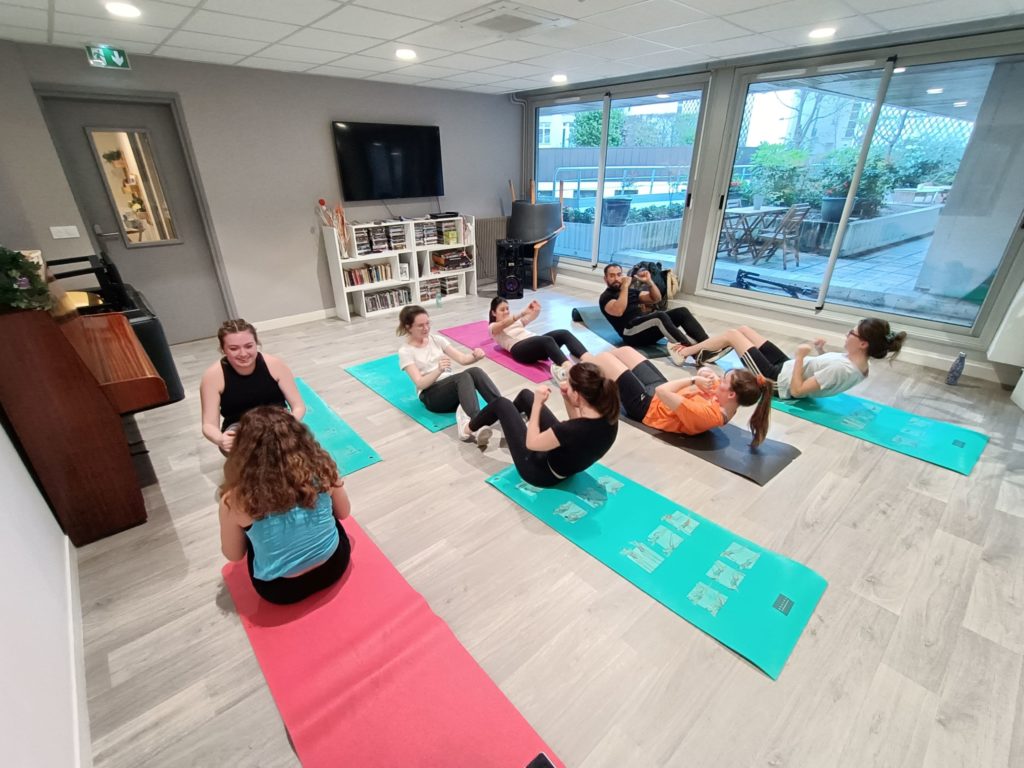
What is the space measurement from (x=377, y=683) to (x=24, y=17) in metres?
4.28

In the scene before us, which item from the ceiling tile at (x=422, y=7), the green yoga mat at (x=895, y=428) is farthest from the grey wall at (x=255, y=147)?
the green yoga mat at (x=895, y=428)

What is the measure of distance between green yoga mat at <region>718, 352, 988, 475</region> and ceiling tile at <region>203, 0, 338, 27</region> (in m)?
4.02

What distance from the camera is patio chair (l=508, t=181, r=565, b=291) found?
6.22 m

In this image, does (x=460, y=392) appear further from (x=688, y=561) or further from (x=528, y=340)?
(x=688, y=561)

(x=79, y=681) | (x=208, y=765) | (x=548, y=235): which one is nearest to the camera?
(x=208, y=765)

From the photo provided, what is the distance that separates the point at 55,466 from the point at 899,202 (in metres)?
6.41

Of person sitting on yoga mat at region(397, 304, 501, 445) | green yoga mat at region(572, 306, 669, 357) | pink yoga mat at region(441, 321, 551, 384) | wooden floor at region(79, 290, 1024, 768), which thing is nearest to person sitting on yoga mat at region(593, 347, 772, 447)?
wooden floor at region(79, 290, 1024, 768)

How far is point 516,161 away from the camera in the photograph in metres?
6.76

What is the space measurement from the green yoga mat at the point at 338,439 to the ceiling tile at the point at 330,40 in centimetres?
259

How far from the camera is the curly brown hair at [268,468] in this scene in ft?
4.69

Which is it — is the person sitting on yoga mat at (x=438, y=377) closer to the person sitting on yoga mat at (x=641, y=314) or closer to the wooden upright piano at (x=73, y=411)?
the wooden upright piano at (x=73, y=411)

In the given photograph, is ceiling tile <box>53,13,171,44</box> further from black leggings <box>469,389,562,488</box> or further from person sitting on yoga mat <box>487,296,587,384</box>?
black leggings <box>469,389,562,488</box>

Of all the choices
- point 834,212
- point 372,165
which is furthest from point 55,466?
point 834,212

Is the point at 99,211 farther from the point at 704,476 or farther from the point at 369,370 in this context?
the point at 704,476
